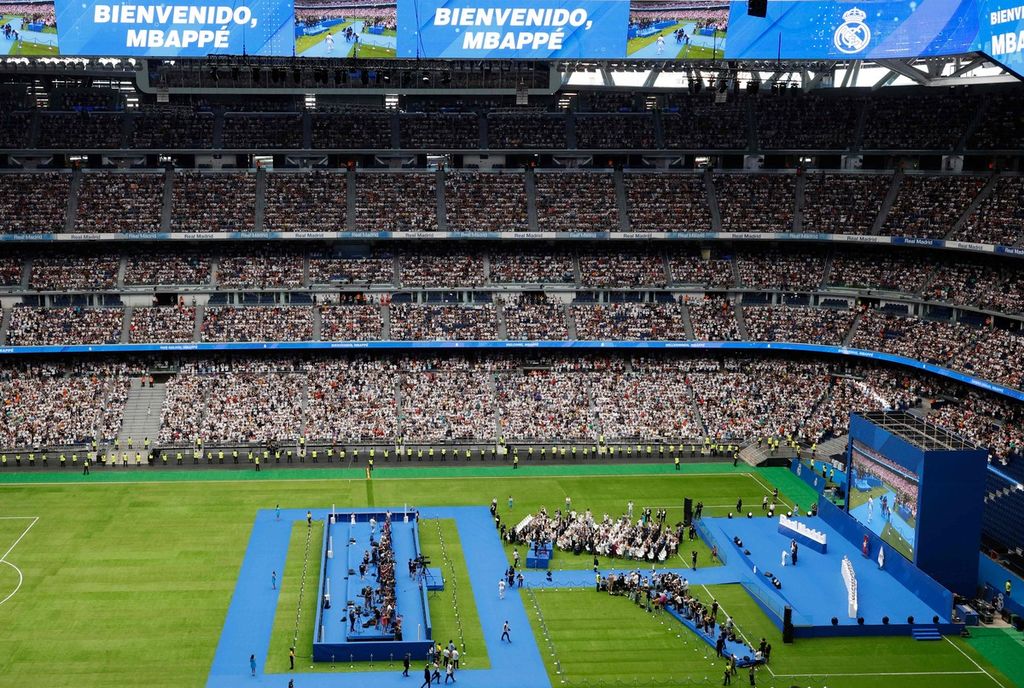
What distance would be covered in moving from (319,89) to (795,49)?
28.6m

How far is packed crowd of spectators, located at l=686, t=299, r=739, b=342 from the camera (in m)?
67.4

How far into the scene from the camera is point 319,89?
66812 mm

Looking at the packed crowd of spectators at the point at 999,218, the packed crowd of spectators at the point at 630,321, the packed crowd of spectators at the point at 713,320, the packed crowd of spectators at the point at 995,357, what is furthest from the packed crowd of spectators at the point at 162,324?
the packed crowd of spectators at the point at 999,218

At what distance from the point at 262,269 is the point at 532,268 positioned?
684 inches

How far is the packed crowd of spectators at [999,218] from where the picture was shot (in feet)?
201

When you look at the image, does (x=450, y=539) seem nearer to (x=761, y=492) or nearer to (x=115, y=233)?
(x=761, y=492)

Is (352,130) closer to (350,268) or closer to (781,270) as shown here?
(350,268)

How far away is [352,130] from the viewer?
73.8m

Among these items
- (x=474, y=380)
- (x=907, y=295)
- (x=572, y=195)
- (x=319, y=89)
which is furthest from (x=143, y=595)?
(x=907, y=295)

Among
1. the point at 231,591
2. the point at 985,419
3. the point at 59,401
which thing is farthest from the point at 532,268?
the point at 231,591

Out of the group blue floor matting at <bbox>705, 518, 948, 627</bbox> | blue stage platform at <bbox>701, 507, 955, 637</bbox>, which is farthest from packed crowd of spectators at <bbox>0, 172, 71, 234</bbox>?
blue floor matting at <bbox>705, 518, 948, 627</bbox>

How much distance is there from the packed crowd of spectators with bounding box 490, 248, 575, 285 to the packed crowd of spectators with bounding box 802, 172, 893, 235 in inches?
624

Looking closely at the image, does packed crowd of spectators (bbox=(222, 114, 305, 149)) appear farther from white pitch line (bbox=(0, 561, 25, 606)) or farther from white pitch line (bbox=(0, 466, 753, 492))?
white pitch line (bbox=(0, 561, 25, 606))

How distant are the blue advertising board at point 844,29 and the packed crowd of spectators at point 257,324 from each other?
29956 millimetres
